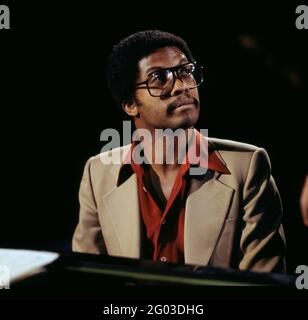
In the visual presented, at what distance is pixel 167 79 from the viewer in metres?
2.32

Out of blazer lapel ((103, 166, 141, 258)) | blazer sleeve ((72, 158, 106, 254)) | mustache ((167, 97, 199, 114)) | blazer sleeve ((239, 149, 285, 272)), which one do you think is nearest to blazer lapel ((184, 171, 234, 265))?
blazer sleeve ((239, 149, 285, 272))

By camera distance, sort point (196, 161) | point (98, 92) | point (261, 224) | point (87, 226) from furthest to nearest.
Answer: point (98, 92) → point (87, 226) → point (196, 161) → point (261, 224)

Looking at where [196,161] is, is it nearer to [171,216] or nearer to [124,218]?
[171,216]

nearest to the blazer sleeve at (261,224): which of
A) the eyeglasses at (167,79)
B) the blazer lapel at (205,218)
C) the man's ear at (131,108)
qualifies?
the blazer lapel at (205,218)

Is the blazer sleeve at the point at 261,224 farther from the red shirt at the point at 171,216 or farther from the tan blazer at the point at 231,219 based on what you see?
the red shirt at the point at 171,216

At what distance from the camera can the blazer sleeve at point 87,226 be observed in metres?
2.48

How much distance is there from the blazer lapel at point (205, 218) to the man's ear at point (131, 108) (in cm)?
52

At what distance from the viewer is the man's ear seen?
249 cm

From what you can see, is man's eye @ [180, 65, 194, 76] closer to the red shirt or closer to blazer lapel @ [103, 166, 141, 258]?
the red shirt

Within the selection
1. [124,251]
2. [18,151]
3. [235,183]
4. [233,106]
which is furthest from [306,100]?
[18,151]

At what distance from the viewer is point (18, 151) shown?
3129 mm

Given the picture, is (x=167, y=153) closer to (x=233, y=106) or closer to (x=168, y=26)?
(x=233, y=106)

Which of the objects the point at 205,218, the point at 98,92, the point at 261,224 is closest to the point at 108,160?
the point at 98,92

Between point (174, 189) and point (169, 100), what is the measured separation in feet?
1.49
